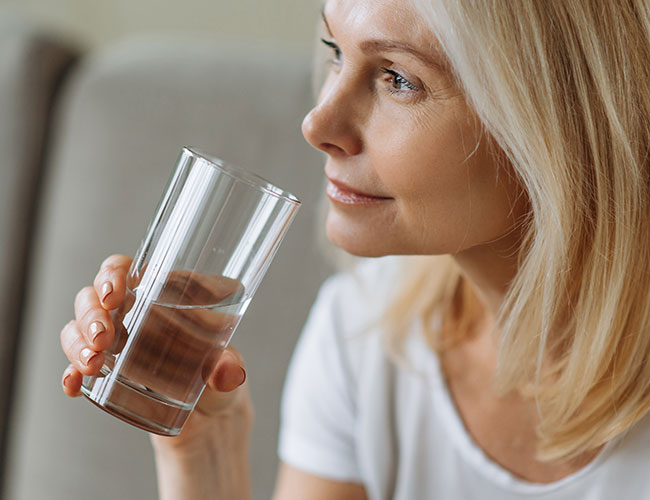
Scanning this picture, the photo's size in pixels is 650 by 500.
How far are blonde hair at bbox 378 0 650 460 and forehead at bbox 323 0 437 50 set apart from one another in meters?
0.02

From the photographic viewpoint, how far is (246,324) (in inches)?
49.8

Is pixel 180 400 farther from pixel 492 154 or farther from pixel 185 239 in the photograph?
pixel 492 154

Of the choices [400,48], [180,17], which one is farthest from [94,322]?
[180,17]

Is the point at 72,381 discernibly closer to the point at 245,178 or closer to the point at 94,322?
the point at 94,322

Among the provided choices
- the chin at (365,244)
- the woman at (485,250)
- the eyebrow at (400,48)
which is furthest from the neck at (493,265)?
the eyebrow at (400,48)

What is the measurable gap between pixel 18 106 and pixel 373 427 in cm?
86

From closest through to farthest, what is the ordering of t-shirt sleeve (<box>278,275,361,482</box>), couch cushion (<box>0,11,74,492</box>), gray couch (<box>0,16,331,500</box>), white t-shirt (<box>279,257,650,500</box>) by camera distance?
white t-shirt (<box>279,257,650,500</box>) → t-shirt sleeve (<box>278,275,361,482</box>) → gray couch (<box>0,16,331,500</box>) → couch cushion (<box>0,11,74,492</box>)

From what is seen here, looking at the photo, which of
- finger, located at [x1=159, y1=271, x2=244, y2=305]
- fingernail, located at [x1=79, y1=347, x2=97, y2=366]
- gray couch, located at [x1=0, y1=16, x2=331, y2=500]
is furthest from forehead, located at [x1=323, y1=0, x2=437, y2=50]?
gray couch, located at [x1=0, y1=16, x2=331, y2=500]

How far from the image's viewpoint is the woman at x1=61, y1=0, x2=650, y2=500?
28.3 inches

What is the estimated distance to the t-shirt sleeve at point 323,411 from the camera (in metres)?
1.13

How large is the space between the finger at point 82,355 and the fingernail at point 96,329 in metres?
0.01

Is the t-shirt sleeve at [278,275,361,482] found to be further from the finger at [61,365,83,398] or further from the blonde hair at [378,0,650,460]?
the finger at [61,365,83,398]

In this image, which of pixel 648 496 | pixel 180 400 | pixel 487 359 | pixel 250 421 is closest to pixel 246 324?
pixel 250 421

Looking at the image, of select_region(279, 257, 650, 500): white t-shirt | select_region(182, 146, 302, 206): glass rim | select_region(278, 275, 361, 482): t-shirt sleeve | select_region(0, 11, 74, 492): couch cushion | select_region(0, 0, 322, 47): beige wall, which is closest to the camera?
select_region(182, 146, 302, 206): glass rim
